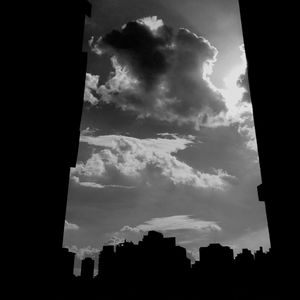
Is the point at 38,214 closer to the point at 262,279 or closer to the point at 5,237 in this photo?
the point at 5,237

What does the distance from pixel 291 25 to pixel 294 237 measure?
492 centimetres

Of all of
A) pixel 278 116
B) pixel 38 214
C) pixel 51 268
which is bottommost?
pixel 51 268

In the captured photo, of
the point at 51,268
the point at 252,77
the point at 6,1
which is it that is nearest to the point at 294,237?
the point at 252,77

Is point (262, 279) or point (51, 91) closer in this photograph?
point (51, 91)

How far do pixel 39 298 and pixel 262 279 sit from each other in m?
48.8

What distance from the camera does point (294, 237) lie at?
681cm

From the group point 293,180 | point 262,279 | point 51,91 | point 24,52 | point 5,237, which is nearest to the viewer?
point 5,237

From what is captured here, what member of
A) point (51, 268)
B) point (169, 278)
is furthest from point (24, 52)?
point (169, 278)

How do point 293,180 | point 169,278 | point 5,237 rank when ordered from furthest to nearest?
point 169,278
point 293,180
point 5,237

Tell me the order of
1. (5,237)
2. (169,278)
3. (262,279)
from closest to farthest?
1. (5,237)
2. (262,279)
3. (169,278)

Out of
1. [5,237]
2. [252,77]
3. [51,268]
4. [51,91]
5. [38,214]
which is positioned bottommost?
[51,268]

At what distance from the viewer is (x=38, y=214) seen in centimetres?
777

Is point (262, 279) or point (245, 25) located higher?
point (245, 25)

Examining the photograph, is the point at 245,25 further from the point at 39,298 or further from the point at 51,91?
the point at 39,298
